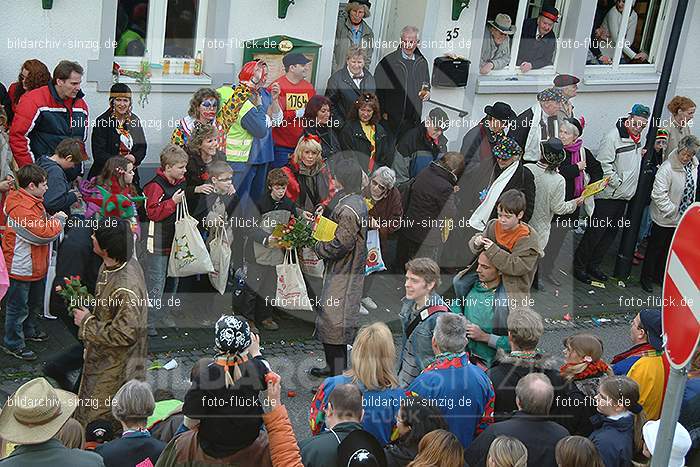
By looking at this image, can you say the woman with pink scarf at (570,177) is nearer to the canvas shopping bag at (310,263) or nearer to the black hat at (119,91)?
the canvas shopping bag at (310,263)

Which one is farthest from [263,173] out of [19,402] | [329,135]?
[19,402]

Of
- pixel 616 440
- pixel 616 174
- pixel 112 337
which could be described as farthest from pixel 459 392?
pixel 616 174

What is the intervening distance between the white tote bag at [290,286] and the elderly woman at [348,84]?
8.19 ft

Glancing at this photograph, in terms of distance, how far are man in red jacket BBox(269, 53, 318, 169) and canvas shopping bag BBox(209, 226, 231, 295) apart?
1.77 metres

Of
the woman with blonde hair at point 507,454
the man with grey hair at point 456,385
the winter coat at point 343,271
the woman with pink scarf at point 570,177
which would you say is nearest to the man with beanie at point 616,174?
the woman with pink scarf at point 570,177

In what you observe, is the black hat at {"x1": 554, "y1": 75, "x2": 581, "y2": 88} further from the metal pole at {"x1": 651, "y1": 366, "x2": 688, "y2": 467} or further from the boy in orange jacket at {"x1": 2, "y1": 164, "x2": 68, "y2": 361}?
the metal pole at {"x1": 651, "y1": 366, "x2": 688, "y2": 467}

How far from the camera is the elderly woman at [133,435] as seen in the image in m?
6.15

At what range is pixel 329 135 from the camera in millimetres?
11617

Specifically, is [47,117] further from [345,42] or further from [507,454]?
[507,454]

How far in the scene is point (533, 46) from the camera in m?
14.7

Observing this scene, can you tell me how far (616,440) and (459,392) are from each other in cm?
98

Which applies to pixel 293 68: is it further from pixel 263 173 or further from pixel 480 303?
pixel 480 303

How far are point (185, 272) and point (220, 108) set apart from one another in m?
1.91

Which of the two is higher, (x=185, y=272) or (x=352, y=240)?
(x=352, y=240)
